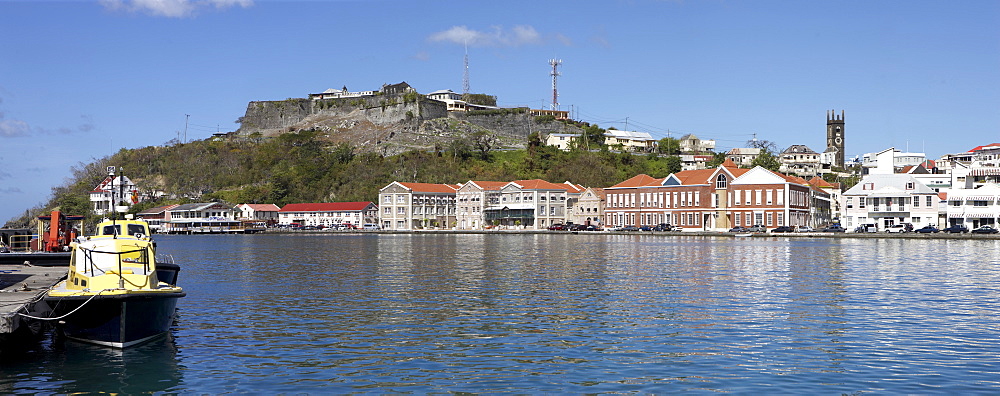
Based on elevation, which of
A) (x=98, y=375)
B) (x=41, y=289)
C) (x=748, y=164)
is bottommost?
(x=98, y=375)

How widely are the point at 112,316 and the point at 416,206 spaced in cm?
12473

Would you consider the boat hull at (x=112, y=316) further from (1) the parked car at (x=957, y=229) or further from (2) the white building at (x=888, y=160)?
(2) the white building at (x=888, y=160)

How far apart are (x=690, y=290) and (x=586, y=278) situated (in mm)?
7466

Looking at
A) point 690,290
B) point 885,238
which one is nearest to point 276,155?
point 885,238

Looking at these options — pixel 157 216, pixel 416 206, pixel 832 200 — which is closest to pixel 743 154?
pixel 832 200

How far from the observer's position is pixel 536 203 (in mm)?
134125

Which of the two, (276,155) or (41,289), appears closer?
(41,289)

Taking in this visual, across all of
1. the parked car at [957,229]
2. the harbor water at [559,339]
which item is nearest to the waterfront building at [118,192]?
the harbor water at [559,339]

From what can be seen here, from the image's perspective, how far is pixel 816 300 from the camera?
106 ft

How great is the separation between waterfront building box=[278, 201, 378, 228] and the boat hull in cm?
13210

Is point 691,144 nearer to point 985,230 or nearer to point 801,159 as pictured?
point 801,159

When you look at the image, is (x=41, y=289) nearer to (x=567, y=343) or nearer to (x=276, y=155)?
(x=567, y=343)

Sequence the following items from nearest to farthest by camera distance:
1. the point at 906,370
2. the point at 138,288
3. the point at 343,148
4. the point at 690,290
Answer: the point at 906,370
the point at 138,288
the point at 690,290
the point at 343,148

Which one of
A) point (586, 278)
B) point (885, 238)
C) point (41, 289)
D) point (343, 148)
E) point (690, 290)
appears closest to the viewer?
point (41, 289)
